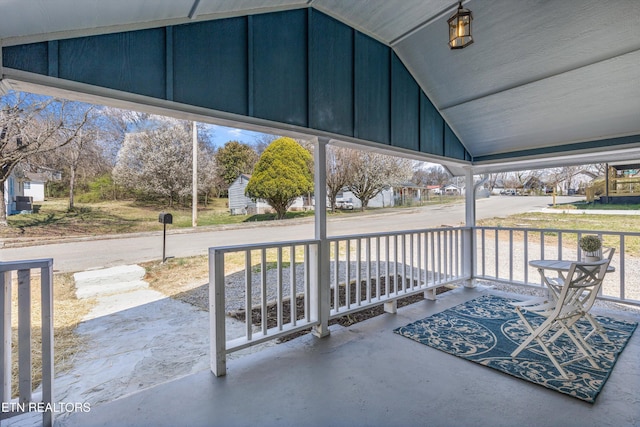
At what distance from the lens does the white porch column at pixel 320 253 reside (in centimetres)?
304

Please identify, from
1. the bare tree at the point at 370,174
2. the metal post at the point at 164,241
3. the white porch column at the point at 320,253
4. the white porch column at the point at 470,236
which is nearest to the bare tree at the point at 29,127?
the metal post at the point at 164,241

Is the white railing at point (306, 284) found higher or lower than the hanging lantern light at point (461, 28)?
lower

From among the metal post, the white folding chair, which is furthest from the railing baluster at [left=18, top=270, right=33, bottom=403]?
the metal post

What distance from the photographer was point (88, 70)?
1.80m

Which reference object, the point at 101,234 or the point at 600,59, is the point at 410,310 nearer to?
the point at 600,59

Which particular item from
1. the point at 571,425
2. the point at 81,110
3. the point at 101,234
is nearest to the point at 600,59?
the point at 571,425

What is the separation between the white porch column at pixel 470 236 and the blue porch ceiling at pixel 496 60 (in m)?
0.67

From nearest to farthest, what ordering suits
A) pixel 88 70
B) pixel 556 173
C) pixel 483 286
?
1. pixel 88 70
2. pixel 483 286
3. pixel 556 173

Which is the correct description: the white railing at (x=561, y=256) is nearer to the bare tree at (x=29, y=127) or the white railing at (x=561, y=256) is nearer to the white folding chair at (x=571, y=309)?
the white folding chair at (x=571, y=309)

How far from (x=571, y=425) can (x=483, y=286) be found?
139 inches

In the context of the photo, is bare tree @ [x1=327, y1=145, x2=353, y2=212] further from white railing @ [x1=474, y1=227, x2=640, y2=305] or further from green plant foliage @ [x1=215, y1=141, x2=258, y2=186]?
white railing @ [x1=474, y1=227, x2=640, y2=305]

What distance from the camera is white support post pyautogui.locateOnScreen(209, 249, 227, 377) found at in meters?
2.34

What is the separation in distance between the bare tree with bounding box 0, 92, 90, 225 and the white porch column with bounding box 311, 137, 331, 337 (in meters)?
3.53

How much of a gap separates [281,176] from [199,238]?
2.13 meters
